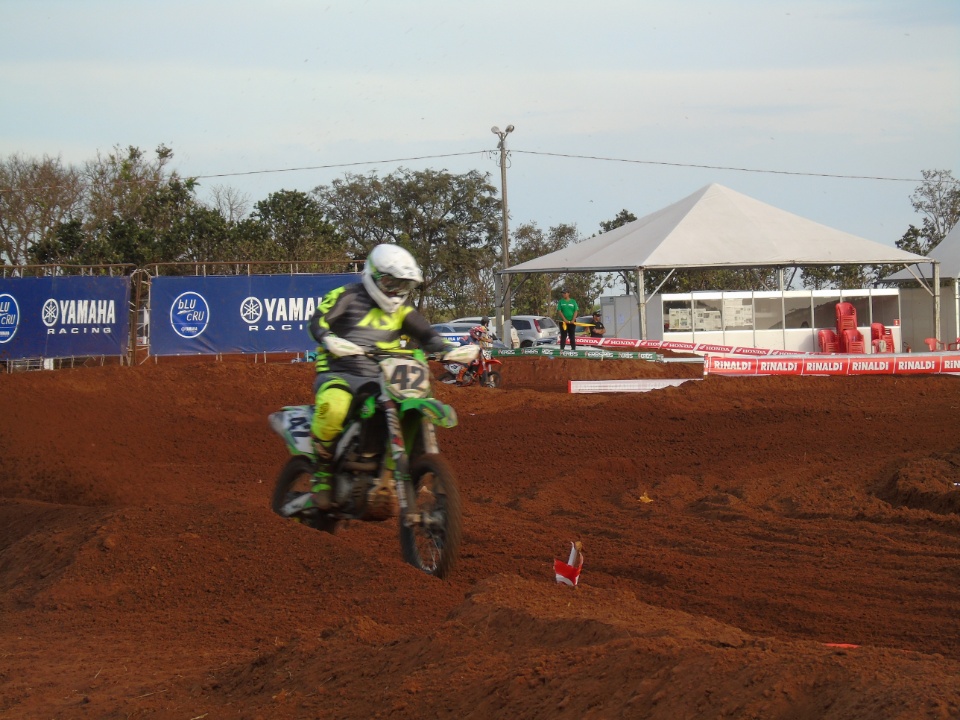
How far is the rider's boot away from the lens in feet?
22.1

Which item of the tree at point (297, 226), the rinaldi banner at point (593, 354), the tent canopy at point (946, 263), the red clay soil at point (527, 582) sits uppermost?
the tree at point (297, 226)

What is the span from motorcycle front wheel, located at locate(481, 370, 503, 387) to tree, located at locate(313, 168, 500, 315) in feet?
97.6

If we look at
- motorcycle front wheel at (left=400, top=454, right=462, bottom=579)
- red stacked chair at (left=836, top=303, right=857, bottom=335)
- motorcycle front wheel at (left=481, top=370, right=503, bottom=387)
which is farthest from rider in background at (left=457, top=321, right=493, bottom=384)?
red stacked chair at (left=836, top=303, right=857, bottom=335)

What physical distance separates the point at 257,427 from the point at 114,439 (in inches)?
82.7

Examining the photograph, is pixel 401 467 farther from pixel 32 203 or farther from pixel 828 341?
pixel 32 203

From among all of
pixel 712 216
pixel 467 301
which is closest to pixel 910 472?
pixel 712 216

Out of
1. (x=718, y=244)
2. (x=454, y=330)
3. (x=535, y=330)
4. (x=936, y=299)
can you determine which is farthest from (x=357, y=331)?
(x=535, y=330)

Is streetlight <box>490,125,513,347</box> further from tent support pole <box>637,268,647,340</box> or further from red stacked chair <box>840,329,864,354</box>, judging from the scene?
red stacked chair <box>840,329,864,354</box>

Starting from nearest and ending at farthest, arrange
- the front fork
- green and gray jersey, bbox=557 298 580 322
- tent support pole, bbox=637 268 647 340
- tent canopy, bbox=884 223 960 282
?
1. the front fork
2. green and gray jersey, bbox=557 298 580 322
3. tent support pole, bbox=637 268 647 340
4. tent canopy, bbox=884 223 960 282

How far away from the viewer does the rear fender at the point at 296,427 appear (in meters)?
6.91

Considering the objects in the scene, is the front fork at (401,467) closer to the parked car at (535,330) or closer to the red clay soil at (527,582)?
the red clay soil at (527,582)

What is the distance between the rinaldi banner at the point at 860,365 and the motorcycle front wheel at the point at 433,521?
565 inches

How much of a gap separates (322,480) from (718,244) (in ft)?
84.2

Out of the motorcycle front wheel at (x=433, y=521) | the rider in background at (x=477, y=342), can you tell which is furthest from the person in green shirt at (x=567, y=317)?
the motorcycle front wheel at (x=433, y=521)
